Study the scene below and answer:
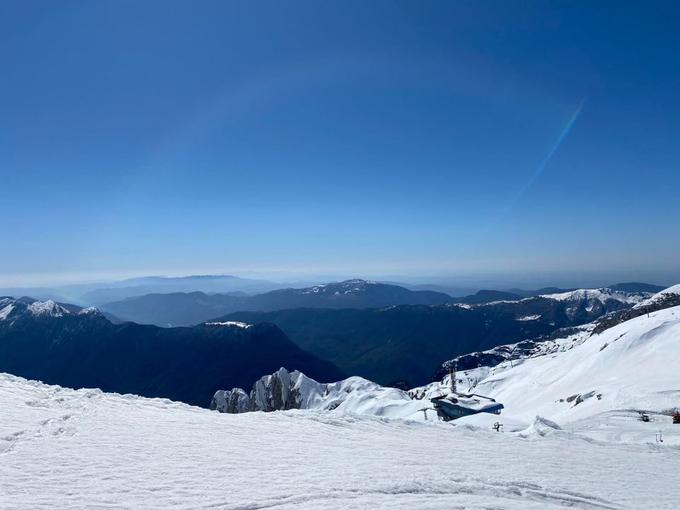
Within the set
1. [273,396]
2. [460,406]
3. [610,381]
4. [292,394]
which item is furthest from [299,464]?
[273,396]

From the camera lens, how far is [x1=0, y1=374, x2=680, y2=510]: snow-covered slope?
444 inches

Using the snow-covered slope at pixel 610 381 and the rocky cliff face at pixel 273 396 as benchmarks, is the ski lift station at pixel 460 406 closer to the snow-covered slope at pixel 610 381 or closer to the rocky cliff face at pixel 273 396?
the snow-covered slope at pixel 610 381

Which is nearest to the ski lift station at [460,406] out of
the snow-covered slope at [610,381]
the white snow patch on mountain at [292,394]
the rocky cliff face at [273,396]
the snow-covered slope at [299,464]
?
the snow-covered slope at [610,381]

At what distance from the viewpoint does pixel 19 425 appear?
17.2 m

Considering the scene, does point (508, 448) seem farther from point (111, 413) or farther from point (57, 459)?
point (111, 413)

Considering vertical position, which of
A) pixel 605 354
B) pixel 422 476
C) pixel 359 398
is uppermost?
pixel 422 476

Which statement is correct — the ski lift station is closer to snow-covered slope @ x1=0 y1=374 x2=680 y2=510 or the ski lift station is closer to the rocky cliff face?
snow-covered slope @ x1=0 y1=374 x2=680 y2=510

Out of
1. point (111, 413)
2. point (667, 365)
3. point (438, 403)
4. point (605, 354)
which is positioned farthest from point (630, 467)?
point (605, 354)

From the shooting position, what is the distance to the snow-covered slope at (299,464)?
37.0ft

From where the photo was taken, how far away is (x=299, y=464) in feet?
47.3

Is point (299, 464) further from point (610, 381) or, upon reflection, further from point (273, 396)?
point (273, 396)

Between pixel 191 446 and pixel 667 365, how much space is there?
50266 millimetres

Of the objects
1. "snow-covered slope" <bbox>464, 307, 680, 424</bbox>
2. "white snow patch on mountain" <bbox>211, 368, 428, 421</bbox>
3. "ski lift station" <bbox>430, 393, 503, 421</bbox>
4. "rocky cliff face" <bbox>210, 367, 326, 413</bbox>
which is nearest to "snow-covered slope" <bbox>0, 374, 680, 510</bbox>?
"snow-covered slope" <bbox>464, 307, 680, 424</bbox>

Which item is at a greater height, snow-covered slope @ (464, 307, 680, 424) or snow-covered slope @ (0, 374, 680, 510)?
snow-covered slope @ (0, 374, 680, 510)
